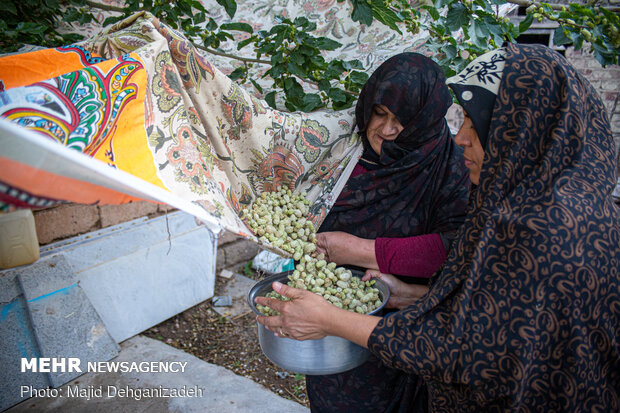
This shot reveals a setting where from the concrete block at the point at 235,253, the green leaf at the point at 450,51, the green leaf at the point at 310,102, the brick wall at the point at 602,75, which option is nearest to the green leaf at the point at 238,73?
the green leaf at the point at 310,102

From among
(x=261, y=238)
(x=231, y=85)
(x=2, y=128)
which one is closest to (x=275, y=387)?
(x=261, y=238)

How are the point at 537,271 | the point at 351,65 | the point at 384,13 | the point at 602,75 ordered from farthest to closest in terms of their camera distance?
1. the point at 602,75
2. the point at 351,65
3. the point at 384,13
4. the point at 537,271

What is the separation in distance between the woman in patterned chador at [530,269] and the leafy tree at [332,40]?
0.80 metres

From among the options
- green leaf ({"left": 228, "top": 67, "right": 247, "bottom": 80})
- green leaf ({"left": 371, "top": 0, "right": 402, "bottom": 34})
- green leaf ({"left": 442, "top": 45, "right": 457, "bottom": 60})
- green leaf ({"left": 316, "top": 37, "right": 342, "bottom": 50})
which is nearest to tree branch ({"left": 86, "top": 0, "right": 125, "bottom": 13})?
green leaf ({"left": 228, "top": 67, "right": 247, "bottom": 80})

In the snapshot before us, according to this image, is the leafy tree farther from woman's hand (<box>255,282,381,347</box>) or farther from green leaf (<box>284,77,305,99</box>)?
woman's hand (<box>255,282,381,347</box>)

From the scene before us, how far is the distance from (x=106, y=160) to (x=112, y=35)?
20.7 inches

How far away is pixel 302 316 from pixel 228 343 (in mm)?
1975

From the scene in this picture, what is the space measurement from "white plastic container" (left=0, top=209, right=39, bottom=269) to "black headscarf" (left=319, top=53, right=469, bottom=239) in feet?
4.77

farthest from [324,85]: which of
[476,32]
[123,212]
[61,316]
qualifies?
[61,316]

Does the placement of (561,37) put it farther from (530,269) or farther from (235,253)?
(235,253)

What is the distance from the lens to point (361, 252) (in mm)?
1629

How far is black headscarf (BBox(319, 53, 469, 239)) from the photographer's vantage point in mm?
1605

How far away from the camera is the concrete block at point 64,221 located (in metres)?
2.49

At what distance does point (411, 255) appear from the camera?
5.16 feet
